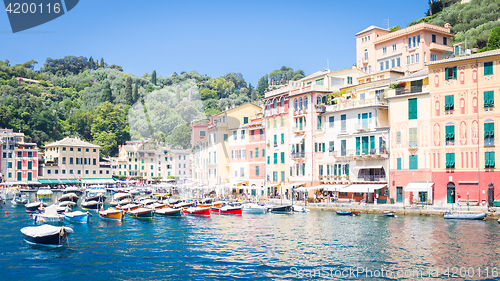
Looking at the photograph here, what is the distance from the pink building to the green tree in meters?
90.2

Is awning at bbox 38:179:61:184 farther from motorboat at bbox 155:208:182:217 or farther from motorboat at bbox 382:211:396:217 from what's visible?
motorboat at bbox 382:211:396:217

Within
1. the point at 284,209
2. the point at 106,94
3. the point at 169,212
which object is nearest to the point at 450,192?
the point at 284,209

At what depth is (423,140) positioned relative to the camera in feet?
159

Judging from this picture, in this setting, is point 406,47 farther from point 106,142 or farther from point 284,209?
point 106,142

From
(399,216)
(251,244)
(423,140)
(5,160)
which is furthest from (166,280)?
(5,160)

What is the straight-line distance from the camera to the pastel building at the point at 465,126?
4441 centimetres

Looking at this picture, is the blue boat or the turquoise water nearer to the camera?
the turquoise water

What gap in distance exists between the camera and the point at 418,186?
4694 cm

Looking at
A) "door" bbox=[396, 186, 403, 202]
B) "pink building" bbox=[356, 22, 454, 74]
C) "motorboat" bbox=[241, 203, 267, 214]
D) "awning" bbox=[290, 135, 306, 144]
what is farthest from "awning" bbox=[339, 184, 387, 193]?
"pink building" bbox=[356, 22, 454, 74]

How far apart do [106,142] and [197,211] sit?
10085 centimetres

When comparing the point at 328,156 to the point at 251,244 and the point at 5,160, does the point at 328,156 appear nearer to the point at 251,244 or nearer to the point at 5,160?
the point at 251,244

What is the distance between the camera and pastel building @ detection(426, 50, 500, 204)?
4441 cm

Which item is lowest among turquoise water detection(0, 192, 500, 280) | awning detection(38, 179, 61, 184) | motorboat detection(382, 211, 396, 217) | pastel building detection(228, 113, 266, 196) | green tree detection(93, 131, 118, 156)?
turquoise water detection(0, 192, 500, 280)

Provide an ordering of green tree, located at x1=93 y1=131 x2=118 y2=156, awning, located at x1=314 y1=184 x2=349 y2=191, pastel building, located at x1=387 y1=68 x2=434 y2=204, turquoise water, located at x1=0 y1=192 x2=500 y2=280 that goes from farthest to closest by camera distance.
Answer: green tree, located at x1=93 y1=131 x2=118 y2=156 < awning, located at x1=314 y1=184 x2=349 y2=191 < pastel building, located at x1=387 y1=68 x2=434 y2=204 < turquoise water, located at x1=0 y1=192 x2=500 y2=280
